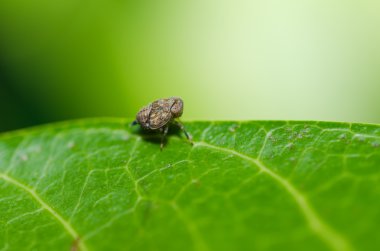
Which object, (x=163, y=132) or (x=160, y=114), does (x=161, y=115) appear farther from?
(x=163, y=132)

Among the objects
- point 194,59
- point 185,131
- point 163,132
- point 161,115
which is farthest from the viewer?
point 194,59

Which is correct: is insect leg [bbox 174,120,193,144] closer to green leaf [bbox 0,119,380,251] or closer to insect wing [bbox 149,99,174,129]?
green leaf [bbox 0,119,380,251]

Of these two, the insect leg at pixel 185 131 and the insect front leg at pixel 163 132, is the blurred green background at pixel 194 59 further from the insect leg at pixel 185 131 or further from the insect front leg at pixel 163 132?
the insect leg at pixel 185 131

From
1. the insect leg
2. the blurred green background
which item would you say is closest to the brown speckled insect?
the insect leg

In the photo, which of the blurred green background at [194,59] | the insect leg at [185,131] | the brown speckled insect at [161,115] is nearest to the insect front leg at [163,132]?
the brown speckled insect at [161,115]

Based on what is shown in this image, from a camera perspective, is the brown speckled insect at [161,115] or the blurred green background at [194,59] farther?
the blurred green background at [194,59]

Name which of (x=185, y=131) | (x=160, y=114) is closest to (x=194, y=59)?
(x=160, y=114)

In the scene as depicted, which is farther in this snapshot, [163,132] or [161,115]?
[161,115]

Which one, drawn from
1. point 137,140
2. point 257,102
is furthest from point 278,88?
point 137,140
